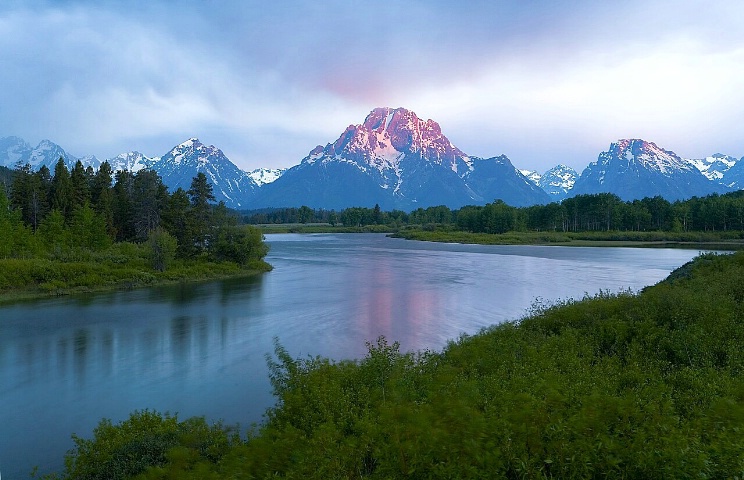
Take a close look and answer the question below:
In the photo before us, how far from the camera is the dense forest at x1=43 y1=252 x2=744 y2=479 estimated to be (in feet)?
22.3

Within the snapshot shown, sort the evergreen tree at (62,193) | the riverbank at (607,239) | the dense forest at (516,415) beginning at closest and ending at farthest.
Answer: the dense forest at (516,415) < the evergreen tree at (62,193) < the riverbank at (607,239)

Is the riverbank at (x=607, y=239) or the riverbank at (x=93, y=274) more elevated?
the riverbank at (x=607, y=239)

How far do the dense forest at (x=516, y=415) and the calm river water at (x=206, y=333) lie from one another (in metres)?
4.79

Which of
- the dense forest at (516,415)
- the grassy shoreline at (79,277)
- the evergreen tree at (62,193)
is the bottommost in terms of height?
the grassy shoreline at (79,277)

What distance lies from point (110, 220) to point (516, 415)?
75.4 metres

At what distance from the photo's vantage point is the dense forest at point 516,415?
268 inches

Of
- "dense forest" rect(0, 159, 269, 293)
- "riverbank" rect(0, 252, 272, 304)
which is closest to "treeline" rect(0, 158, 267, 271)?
"dense forest" rect(0, 159, 269, 293)

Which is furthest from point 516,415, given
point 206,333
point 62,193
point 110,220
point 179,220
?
point 62,193

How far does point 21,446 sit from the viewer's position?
15516mm

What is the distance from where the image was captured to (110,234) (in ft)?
231

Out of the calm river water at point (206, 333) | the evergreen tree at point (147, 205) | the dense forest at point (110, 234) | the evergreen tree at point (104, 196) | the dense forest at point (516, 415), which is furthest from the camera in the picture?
the evergreen tree at point (147, 205)

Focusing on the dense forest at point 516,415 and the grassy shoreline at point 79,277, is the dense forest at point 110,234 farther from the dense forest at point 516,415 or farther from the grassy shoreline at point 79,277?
the dense forest at point 516,415

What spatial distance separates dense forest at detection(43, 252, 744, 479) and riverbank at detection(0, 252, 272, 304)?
3771 cm

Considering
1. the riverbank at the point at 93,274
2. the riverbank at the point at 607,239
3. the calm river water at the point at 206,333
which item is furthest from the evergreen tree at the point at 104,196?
the riverbank at the point at 607,239
